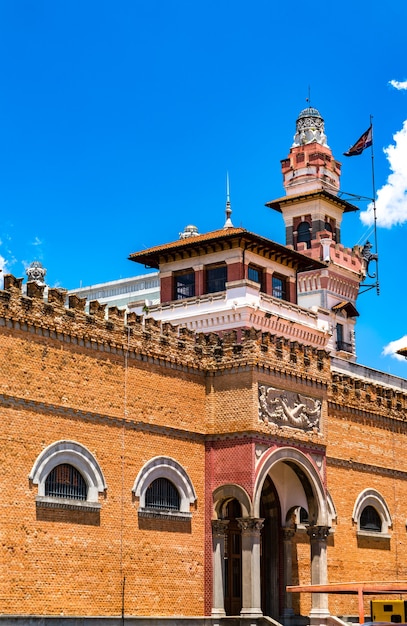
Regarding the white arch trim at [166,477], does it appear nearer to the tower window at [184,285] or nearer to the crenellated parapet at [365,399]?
the crenellated parapet at [365,399]

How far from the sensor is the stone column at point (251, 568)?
33.8 meters

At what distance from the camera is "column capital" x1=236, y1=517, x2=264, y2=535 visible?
3403 cm

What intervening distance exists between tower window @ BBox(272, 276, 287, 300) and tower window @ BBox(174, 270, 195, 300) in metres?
3.91

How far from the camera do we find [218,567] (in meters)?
34.8

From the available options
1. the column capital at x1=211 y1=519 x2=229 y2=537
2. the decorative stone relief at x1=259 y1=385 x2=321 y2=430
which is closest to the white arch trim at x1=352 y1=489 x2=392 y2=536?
the decorative stone relief at x1=259 y1=385 x2=321 y2=430

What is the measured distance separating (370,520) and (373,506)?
1.84 ft

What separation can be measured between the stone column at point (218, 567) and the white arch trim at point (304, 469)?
159 cm

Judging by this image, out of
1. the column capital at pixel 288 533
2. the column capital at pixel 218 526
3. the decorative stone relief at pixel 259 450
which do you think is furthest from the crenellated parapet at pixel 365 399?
the column capital at pixel 218 526

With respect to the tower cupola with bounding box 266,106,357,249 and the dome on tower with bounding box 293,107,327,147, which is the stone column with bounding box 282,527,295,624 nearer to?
the tower cupola with bounding box 266,106,357,249

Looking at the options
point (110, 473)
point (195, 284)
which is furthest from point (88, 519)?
point (195, 284)

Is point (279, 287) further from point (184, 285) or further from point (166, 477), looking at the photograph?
point (166, 477)

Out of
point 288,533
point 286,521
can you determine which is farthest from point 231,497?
point 288,533

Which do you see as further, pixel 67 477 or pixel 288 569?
pixel 288 569

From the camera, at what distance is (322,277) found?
67.8m
